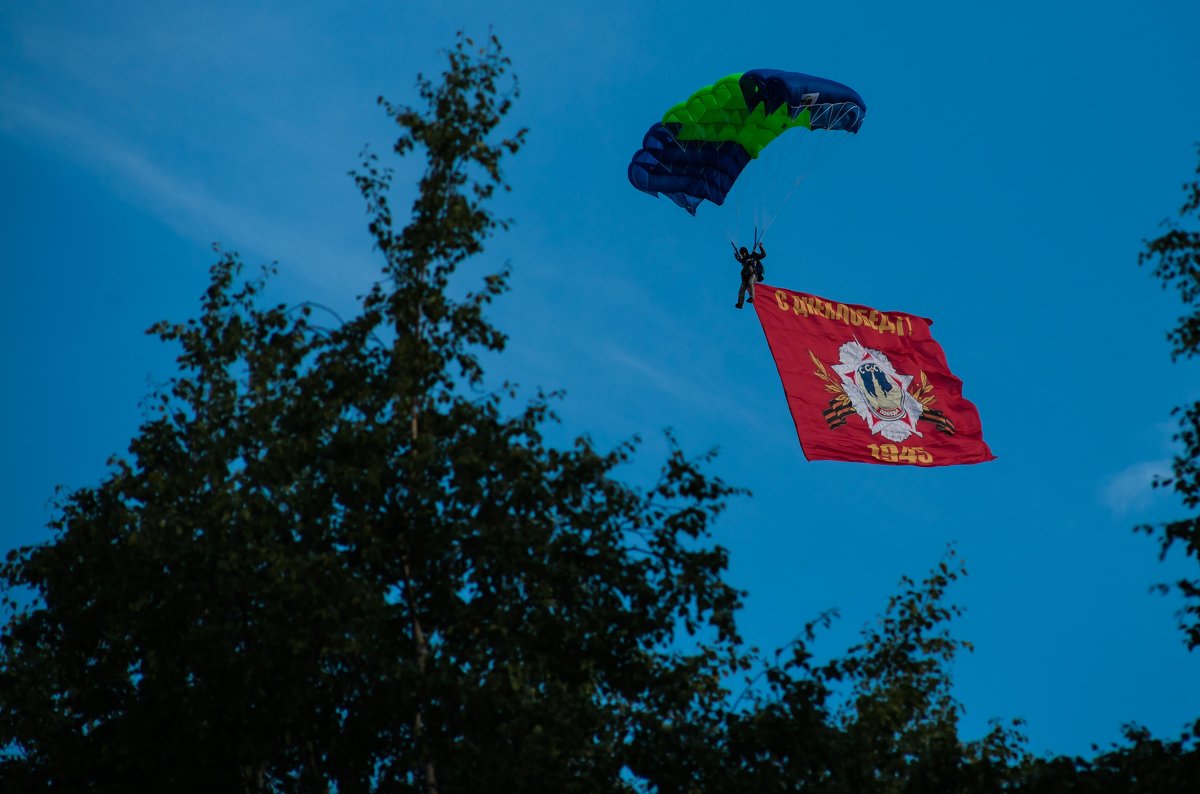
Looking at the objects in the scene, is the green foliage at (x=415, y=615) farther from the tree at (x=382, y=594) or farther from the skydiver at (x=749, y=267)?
the skydiver at (x=749, y=267)

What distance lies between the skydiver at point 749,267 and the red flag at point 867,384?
66cm

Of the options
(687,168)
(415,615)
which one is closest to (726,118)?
(687,168)

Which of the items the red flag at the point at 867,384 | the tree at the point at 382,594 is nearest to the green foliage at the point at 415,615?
the tree at the point at 382,594

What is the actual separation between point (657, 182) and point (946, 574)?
15.0m

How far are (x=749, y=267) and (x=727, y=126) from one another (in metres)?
4.75

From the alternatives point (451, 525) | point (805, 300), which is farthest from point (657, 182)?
point (451, 525)

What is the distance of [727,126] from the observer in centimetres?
3409

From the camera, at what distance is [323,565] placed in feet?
51.7

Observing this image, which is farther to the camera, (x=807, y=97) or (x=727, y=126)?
(x=727, y=126)

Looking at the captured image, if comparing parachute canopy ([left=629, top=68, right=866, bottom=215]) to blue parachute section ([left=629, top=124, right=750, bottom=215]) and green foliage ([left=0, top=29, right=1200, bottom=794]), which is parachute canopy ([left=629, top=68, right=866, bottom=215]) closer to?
blue parachute section ([left=629, top=124, right=750, bottom=215])

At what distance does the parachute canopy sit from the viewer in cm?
3225

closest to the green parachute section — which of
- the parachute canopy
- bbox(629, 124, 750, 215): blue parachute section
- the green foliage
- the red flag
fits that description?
the parachute canopy

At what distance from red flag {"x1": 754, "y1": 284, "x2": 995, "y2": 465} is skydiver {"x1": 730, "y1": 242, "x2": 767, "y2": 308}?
66 cm

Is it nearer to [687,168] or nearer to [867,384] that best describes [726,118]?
[687,168]
